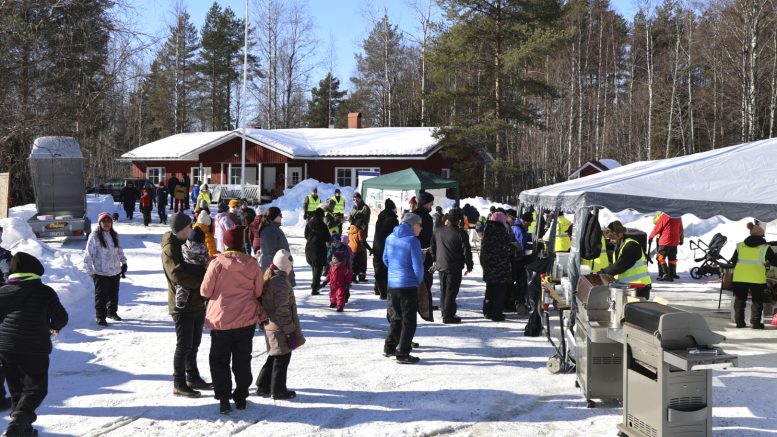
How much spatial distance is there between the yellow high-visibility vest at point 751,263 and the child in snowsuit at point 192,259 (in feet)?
25.3

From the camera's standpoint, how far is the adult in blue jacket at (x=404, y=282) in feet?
25.1

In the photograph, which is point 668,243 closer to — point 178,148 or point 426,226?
point 426,226

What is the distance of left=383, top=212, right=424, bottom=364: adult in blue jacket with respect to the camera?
766 cm

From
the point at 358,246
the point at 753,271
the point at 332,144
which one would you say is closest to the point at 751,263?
the point at 753,271

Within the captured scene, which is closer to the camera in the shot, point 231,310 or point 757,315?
point 231,310

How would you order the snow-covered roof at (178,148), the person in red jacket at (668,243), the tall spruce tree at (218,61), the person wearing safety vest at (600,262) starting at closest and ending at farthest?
1. the person wearing safety vest at (600,262)
2. the person in red jacket at (668,243)
3. the snow-covered roof at (178,148)
4. the tall spruce tree at (218,61)

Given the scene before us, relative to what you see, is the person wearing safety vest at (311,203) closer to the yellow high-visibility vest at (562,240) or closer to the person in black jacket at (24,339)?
the yellow high-visibility vest at (562,240)

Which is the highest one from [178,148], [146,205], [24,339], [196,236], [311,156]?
[178,148]

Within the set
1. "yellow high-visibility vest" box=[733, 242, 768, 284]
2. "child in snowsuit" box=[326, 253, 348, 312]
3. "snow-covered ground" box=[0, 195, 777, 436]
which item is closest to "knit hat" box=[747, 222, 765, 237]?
"yellow high-visibility vest" box=[733, 242, 768, 284]

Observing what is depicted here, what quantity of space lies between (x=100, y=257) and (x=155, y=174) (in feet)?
115

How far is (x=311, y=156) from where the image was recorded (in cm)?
3538

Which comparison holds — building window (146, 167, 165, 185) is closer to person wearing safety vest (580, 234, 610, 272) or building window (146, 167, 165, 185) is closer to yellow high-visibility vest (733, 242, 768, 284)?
person wearing safety vest (580, 234, 610, 272)

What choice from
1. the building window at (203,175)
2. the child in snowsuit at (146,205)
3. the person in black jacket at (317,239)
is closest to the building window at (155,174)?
the building window at (203,175)

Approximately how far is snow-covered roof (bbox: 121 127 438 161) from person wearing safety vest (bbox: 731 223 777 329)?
2404cm
